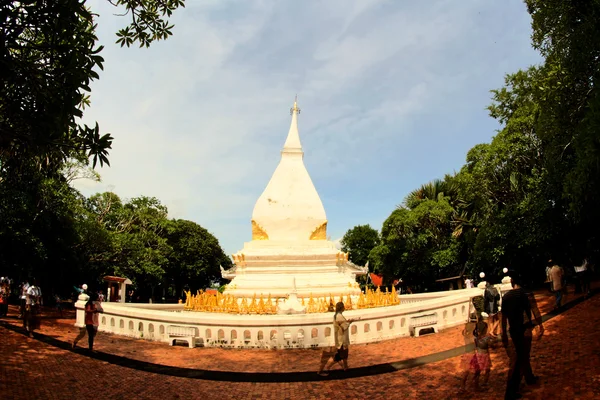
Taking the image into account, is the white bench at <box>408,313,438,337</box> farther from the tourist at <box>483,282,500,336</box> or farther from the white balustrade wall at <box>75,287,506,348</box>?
the tourist at <box>483,282,500,336</box>

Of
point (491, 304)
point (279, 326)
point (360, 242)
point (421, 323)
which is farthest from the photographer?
point (360, 242)

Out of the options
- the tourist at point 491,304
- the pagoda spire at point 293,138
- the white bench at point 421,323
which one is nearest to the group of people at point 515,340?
the tourist at point 491,304

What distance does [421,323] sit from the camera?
14.0 metres

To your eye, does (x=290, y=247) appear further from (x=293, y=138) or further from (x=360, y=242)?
(x=360, y=242)

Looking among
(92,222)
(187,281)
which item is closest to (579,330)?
(92,222)

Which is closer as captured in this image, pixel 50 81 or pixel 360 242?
pixel 50 81

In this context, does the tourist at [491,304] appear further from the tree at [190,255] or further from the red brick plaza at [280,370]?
the tree at [190,255]

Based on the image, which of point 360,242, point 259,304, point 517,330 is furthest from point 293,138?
point 360,242

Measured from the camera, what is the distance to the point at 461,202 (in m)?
36.4

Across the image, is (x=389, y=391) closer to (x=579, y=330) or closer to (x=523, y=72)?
(x=579, y=330)

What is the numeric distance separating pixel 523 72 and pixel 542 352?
69.1 feet

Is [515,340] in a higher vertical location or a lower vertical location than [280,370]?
higher

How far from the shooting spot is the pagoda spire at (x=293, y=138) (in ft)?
84.8

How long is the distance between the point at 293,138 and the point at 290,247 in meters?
6.83
